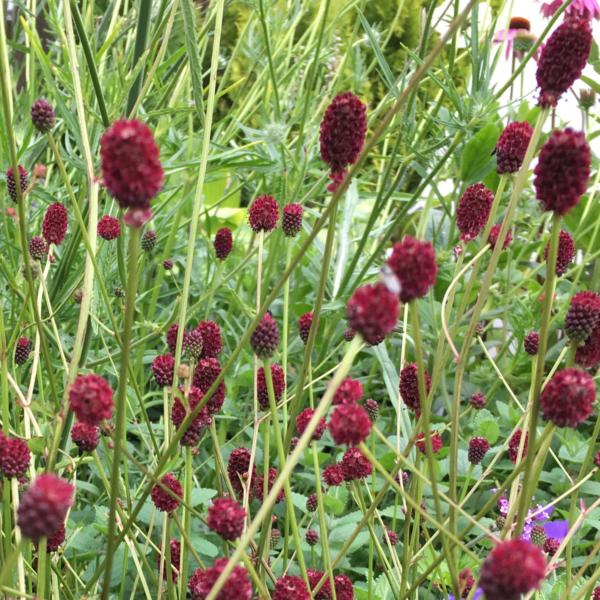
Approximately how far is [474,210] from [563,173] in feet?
0.91

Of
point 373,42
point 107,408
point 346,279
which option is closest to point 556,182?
point 107,408

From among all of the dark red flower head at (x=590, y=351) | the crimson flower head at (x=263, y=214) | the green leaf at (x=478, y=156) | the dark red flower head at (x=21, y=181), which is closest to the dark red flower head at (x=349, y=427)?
the dark red flower head at (x=590, y=351)

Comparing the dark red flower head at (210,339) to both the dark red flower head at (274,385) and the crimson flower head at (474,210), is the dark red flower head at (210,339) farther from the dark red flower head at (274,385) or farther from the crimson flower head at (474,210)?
the crimson flower head at (474,210)

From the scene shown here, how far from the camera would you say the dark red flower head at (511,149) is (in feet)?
2.28

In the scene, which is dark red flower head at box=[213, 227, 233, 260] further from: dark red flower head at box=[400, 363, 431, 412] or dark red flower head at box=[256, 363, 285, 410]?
dark red flower head at box=[400, 363, 431, 412]

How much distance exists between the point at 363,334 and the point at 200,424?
0.92 ft

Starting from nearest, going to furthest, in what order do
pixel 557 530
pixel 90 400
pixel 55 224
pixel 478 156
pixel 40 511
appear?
pixel 40 511
pixel 90 400
pixel 55 224
pixel 557 530
pixel 478 156

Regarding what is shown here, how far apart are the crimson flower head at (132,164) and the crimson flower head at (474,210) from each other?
42 centimetres

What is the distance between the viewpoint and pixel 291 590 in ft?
1.82

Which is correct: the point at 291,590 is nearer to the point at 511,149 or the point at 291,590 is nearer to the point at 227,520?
the point at 227,520

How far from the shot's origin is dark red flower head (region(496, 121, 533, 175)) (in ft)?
2.28

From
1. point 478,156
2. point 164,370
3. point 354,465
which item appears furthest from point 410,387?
point 478,156

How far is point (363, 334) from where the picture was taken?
0.38 m

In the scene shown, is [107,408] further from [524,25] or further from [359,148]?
[524,25]
